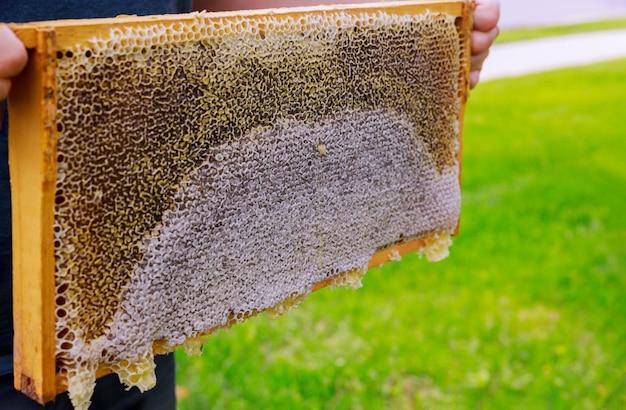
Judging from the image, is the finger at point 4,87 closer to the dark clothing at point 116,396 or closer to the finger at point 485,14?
the dark clothing at point 116,396

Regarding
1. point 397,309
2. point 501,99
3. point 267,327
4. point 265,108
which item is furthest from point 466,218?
point 265,108

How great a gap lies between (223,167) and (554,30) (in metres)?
10.8

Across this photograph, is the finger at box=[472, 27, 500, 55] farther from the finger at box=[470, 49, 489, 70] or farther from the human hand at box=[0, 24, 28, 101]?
the human hand at box=[0, 24, 28, 101]

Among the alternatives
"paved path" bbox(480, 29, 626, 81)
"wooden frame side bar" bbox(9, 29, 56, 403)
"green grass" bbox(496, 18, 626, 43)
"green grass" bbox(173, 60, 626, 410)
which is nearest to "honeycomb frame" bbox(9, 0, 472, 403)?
"wooden frame side bar" bbox(9, 29, 56, 403)

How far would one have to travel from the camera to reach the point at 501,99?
262 inches

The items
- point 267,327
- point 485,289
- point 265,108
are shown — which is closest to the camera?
point 265,108

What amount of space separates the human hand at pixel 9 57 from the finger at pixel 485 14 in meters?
1.10

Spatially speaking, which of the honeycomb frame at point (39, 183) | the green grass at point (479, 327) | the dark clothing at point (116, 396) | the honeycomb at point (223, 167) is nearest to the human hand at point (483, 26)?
the honeycomb at point (223, 167)

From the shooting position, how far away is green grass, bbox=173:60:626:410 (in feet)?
9.32

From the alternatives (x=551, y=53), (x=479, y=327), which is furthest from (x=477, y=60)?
(x=551, y=53)

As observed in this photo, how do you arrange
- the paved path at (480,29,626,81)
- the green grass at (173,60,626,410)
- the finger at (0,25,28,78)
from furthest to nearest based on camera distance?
the paved path at (480,29,626,81), the green grass at (173,60,626,410), the finger at (0,25,28,78)

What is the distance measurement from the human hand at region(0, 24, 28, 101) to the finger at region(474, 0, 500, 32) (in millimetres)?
1098

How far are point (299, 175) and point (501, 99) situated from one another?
18.7 feet

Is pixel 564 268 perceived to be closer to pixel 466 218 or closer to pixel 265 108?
pixel 466 218
